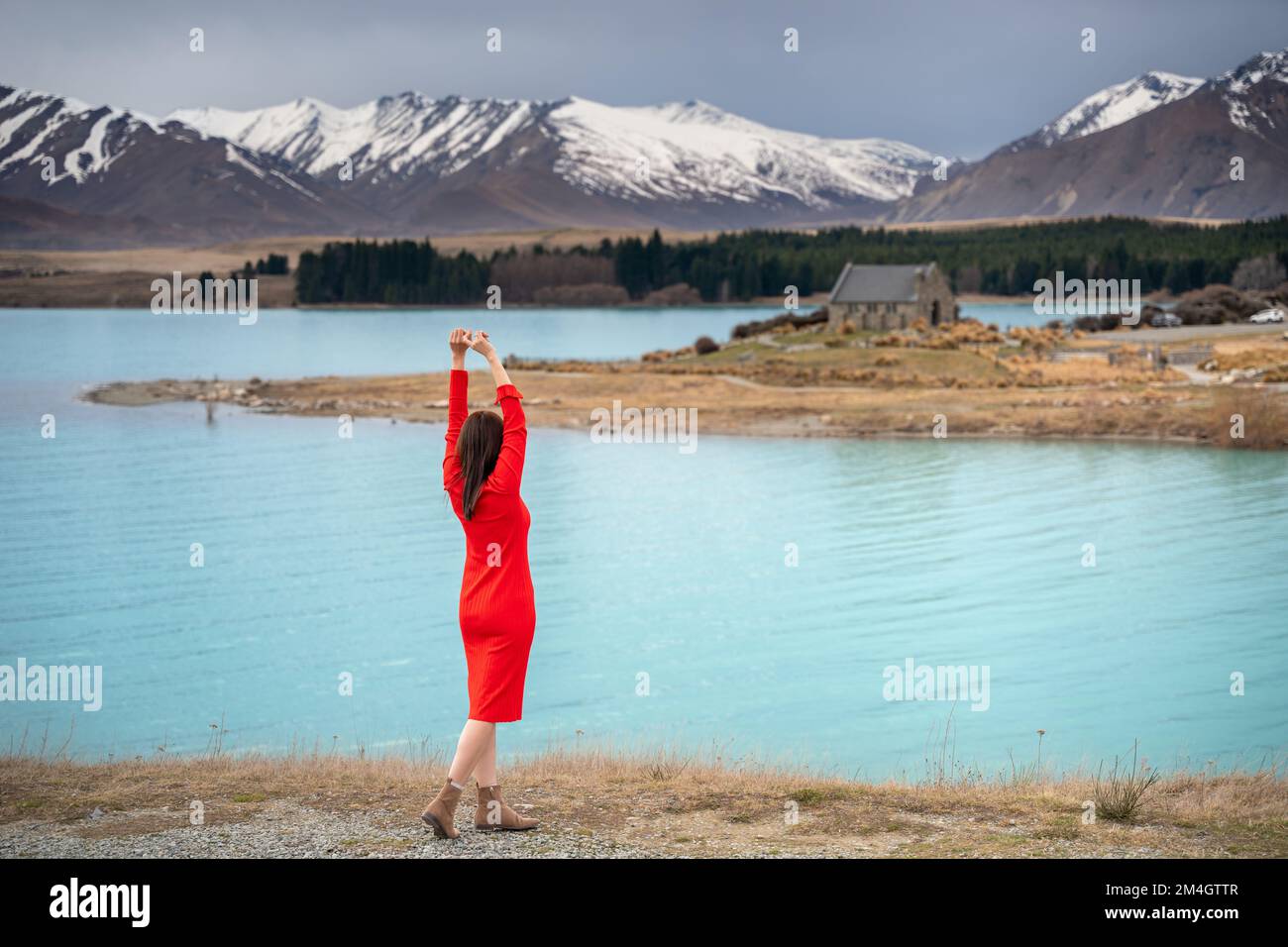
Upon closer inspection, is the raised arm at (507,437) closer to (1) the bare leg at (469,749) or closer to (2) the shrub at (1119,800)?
(1) the bare leg at (469,749)

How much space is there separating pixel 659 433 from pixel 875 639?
34009 mm

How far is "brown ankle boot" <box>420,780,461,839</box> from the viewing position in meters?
8.65

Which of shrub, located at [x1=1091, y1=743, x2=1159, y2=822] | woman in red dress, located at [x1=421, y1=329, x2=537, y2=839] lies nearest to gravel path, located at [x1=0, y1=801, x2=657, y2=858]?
woman in red dress, located at [x1=421, y1=329, x2=537, y2=839]

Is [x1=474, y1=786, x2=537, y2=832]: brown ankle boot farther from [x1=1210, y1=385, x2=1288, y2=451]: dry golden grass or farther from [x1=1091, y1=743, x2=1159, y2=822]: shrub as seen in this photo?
[x1=1210, y1=385, x2=1288, y2=451]: dry golden grass

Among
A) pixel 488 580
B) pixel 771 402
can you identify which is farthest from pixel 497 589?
pixel 771 402

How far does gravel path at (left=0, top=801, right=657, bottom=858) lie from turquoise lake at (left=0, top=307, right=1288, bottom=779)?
6234 mm

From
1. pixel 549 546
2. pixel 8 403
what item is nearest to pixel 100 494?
pixel 549 546

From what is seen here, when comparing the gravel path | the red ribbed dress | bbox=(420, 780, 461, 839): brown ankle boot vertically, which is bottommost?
the gravel path

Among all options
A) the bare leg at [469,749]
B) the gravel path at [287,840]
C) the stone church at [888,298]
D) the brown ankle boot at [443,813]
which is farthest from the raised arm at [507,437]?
the stone church at [888,298]

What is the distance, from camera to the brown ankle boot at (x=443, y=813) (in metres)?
8.65

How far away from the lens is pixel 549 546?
107 feet

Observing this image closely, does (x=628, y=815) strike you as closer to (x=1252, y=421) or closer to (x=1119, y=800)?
(x=1119, y=800)

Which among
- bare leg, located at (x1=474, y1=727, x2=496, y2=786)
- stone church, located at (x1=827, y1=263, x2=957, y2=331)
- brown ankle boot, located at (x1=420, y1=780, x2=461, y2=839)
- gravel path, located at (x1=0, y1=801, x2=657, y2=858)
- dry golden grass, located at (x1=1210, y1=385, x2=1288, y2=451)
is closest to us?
Result: gravel path, located at (x1=0, y1=801, x2=657, y2=858)
